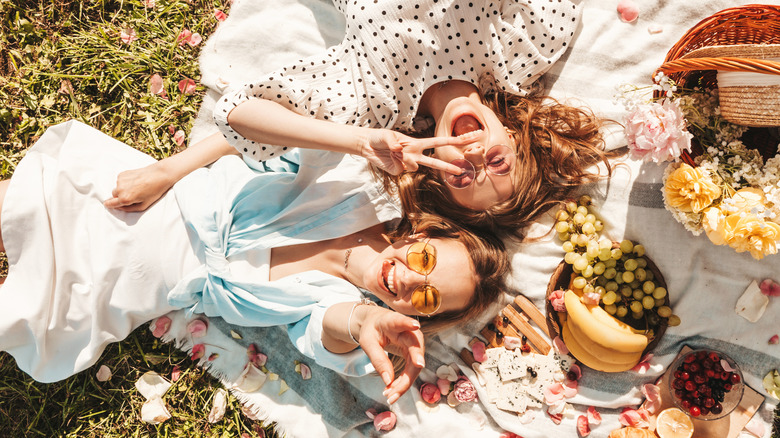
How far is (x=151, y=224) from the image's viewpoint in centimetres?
319

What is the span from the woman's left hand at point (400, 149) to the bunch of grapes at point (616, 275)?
3.69ft

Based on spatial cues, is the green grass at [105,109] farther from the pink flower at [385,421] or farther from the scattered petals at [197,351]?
the pink flower at [385,421]

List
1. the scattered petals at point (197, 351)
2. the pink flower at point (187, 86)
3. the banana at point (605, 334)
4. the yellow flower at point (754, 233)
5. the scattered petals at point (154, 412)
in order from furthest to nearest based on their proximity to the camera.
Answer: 1. the pink flower at point (187, 86)
2. the scattered petals at point (197, 351)
3. the scattered petals at point (154, 412)
4. the banana at point (605, 334)
5. the yellow flower at point (754, 233)

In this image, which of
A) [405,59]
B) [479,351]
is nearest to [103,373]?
[479,351]

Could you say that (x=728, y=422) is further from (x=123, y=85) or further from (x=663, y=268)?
(x=123, y=85)

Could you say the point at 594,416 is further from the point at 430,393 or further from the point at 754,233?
the point at 754,233

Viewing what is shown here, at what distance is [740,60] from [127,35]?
13.0 ft

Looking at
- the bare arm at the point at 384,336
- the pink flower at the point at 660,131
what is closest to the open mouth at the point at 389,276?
the bare arm at the point at 384,336

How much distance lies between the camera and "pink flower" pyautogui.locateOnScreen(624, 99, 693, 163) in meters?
2.54

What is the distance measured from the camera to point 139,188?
3.15 meters

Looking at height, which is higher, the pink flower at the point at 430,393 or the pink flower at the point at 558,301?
the pink flower at the point at 558,301

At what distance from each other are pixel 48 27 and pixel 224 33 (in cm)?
135

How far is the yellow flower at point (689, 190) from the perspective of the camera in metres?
2.50

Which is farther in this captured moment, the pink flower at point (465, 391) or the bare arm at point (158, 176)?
the pink flower at point (465, 391)
